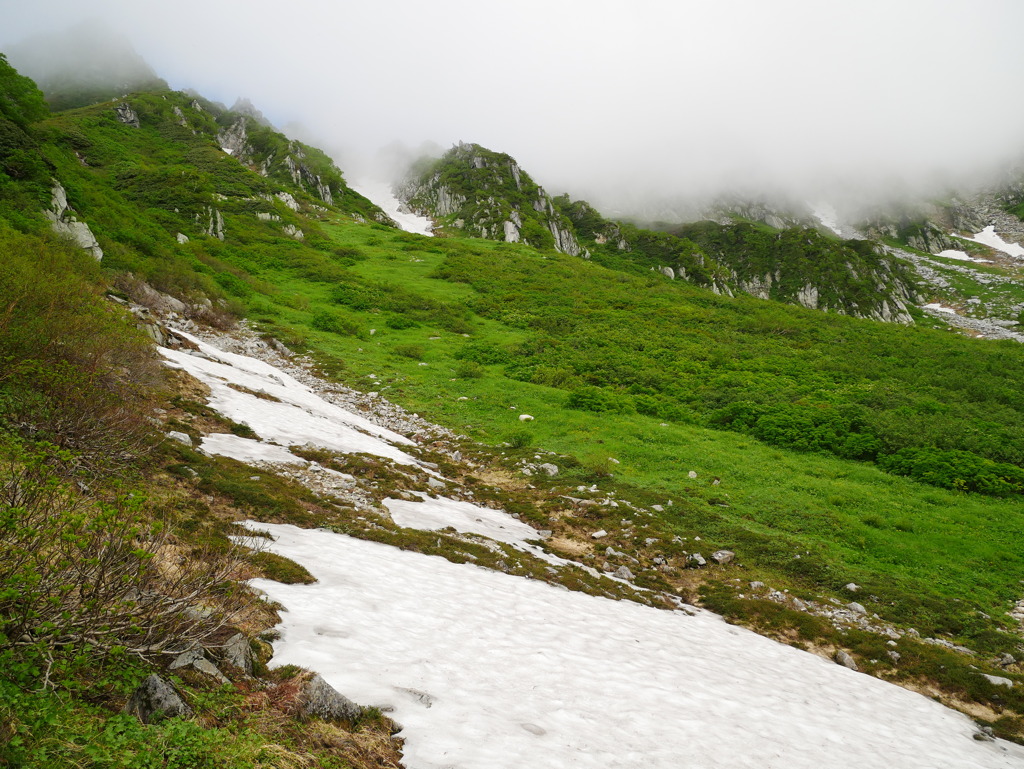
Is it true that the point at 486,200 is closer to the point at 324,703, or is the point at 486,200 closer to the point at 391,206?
the point at 391,206

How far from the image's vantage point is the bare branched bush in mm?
3254

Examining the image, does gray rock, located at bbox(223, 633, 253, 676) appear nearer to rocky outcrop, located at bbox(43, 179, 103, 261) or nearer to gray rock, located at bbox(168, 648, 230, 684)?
gray rock, located at bbox(168, 648, 230, 684)

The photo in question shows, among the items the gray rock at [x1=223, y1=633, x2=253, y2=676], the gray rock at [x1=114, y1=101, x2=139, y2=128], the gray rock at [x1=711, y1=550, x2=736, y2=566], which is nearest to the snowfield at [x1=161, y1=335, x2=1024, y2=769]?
the gray rock at [x1=223, y1=633, x2=253, y2=676]

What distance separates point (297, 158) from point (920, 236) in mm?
192891

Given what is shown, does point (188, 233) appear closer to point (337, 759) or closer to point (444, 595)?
point (444, 595)

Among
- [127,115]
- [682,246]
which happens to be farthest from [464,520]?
[682,246]

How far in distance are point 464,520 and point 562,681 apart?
23.9 feet

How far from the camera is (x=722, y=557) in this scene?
1421 cm

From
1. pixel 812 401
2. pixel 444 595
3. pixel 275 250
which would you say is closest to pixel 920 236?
pixel 812 401

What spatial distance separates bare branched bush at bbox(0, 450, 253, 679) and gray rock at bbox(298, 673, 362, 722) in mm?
1093

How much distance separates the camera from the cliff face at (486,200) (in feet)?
335

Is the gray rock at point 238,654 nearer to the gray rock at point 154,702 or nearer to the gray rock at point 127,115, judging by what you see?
the gray rock at point 154,702

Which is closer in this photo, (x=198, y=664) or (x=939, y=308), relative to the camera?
(x=198, y=664)

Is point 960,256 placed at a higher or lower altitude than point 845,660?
higher
